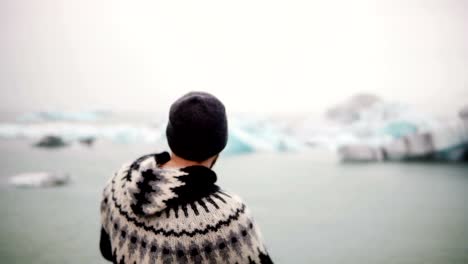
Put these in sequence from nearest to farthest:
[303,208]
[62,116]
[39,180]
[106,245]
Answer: [106,245] → [303,208] → [39,180] → [62,116]

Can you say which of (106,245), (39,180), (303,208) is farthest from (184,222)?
(39,180)

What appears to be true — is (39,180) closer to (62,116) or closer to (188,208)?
(62,116)

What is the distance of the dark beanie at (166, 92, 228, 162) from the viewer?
40 cm

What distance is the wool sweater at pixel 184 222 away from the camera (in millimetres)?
390

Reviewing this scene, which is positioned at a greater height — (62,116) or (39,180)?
(62,116)

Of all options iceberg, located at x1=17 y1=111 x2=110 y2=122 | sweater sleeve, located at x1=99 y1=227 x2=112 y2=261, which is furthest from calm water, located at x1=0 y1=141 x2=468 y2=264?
sweater sleeve, located at x1=99 y1=227 x2=112 y2=261

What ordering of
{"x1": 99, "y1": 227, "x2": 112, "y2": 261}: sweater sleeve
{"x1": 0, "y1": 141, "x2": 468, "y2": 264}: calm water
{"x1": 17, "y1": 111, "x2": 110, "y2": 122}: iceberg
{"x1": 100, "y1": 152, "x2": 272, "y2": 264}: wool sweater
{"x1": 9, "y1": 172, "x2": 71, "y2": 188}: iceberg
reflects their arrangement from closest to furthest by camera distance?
{"x1": 100, "y1": 152, "x2": 272, "y2": 264}: wool sweater < {"x1": 99, "y1": 227, "x2": 112, "y2": 261}: sweater sleeve < {"x1": 0, "y1": 141, "x2": 468, "y2": 264}: calm water < {"x1": 9, "y1": 172, "x2": 71, "y2": 188}: iceberg < {"x1": 17, "y1": 111, "x2": 110, "y2": 122}: iceberg

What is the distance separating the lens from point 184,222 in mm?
392

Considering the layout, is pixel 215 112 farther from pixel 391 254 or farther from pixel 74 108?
pixel 74 108

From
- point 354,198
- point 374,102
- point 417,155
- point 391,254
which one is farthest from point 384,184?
point 374,102

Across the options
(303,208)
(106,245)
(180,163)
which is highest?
(180,163)

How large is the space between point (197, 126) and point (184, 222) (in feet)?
0.34

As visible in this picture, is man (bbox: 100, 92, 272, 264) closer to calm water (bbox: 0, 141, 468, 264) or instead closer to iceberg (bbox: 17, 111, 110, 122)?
calm water (bbox: 0, 141, 468, 264)

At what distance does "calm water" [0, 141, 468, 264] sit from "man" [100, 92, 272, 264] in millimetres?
673
